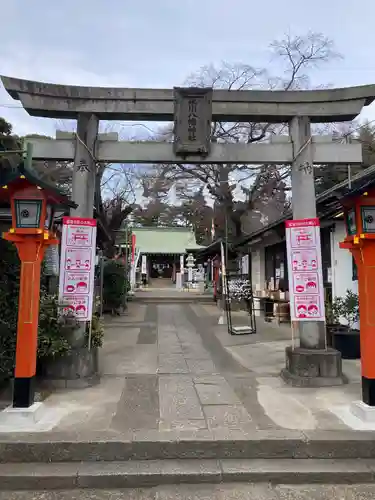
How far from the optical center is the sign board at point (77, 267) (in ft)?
19.1

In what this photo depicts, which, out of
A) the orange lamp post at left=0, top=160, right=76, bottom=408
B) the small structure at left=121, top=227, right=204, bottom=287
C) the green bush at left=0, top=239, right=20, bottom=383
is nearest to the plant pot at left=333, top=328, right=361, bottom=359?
the orange lamp post at left=0, top=160, right=76, bottom=408

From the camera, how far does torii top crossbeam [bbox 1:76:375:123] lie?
19.9 feet

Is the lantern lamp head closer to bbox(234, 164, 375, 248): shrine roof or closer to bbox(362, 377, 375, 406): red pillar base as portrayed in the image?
bbox(234, 164, 375, 248): shrine roof

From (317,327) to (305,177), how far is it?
241 cm

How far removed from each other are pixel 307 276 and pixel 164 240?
99.0 feet

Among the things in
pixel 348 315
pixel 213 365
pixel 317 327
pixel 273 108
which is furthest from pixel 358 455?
pixel 273 108

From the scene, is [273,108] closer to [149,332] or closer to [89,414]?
[89,414]

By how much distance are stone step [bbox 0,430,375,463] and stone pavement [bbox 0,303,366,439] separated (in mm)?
205

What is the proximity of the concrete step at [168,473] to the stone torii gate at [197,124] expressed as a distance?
2.31 metres

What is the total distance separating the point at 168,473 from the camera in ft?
11.8

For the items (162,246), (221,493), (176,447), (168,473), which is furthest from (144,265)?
(221,493)

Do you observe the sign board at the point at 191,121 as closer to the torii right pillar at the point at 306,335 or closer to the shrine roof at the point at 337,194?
the torii right pillar at the point at 306,335

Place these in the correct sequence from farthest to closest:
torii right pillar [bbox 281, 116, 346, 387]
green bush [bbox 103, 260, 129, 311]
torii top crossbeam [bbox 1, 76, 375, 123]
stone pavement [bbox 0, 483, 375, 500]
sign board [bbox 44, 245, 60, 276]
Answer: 1. green bush [bbox 103, 260, 129, 311]
2. sign board [bbox 44, 245, 60, 276]
3. torii top crossbeam [bbox 1, 76, 375, 123]
4. torii right pillar [bbox 281, 116, 346, 387]
5. stone pavement [bbox 0, 483, 375, 500]

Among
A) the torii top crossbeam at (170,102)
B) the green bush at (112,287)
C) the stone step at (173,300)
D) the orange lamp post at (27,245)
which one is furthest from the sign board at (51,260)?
the stone step at (173,300)
